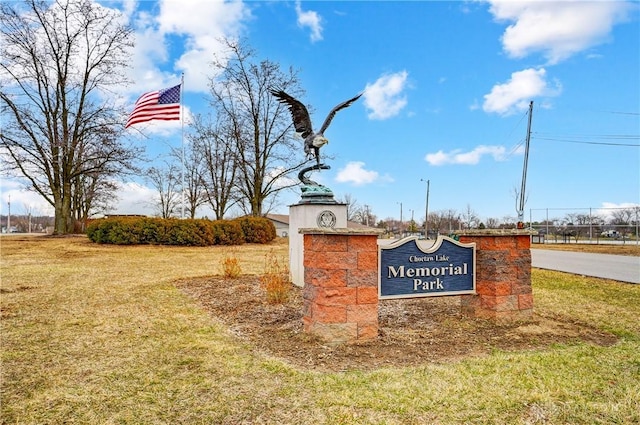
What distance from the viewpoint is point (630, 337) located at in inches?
174

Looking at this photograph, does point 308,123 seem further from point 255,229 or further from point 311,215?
point 255,229

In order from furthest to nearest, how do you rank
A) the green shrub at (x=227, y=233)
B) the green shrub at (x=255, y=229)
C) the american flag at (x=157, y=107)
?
the green shrub at (x=255, y=229), the green shrub at (x=227, y=233), the american flag at (x=157, y=107)

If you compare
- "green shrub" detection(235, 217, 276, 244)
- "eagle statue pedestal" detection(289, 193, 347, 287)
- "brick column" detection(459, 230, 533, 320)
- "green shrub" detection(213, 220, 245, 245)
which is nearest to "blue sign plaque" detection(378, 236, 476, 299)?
"brick column" detection(459, 230, 533, 320)

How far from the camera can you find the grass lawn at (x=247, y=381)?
103 inches

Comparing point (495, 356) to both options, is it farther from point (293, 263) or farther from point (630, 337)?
point (293, 263)

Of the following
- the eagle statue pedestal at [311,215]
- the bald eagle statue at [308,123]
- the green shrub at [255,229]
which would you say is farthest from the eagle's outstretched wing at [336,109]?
the green shrub at [255,229]

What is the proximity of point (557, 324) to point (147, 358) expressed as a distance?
4400 mm

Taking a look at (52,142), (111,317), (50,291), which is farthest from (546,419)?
(52,142)

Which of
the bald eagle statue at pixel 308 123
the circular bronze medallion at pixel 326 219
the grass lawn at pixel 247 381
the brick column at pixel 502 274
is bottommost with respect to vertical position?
the grass lawn at pixel 247 381

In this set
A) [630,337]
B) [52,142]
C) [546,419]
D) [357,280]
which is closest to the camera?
[546,419]

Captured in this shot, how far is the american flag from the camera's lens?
16.7 m

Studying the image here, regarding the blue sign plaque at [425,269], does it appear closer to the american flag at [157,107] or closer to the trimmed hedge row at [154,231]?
the american flag at [157,107]

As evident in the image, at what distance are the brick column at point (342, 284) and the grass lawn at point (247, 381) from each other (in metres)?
A: 0.70

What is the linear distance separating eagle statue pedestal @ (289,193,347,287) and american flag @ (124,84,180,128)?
10534mm
